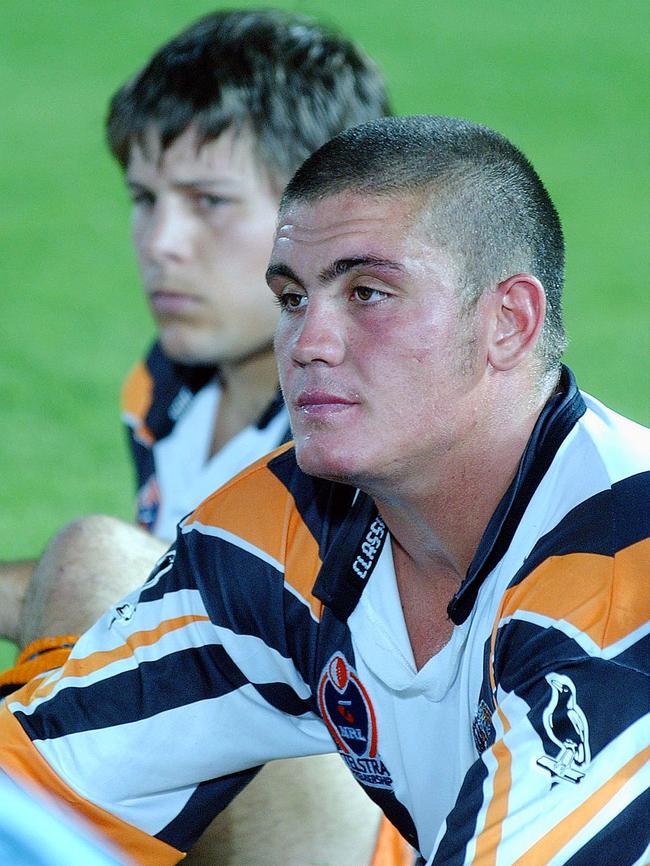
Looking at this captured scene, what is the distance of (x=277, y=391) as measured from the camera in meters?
3.09

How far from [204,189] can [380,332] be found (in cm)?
141

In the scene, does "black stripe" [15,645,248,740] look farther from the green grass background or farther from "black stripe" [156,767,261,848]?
the green grass background

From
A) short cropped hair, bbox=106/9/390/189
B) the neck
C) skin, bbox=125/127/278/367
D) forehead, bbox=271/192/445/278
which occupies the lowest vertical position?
the neck

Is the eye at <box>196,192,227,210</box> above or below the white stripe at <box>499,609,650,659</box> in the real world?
above

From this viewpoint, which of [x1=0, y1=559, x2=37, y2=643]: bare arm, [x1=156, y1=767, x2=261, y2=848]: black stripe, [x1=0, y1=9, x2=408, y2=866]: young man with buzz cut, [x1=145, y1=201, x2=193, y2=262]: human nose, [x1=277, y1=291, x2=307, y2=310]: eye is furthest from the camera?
[x1=145, y1=201, x2=193, y2=262]: human nose

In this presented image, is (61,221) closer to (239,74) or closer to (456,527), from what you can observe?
(239,74)

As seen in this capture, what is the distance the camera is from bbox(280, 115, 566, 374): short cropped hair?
5.88 ft

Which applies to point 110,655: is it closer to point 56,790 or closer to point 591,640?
point 56,790

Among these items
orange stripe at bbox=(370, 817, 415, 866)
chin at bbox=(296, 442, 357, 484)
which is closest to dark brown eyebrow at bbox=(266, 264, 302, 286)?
chin at bbox=(296, 442, 357, 484)

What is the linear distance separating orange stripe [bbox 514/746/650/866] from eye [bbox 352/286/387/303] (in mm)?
608

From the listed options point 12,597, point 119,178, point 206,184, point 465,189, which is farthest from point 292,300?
point 119,178

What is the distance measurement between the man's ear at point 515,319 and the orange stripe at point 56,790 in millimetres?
811

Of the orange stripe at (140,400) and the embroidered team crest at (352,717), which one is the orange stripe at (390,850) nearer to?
the embroidered team crest at (352,717)

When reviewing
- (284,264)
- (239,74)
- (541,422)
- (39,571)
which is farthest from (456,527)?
(239,74)
